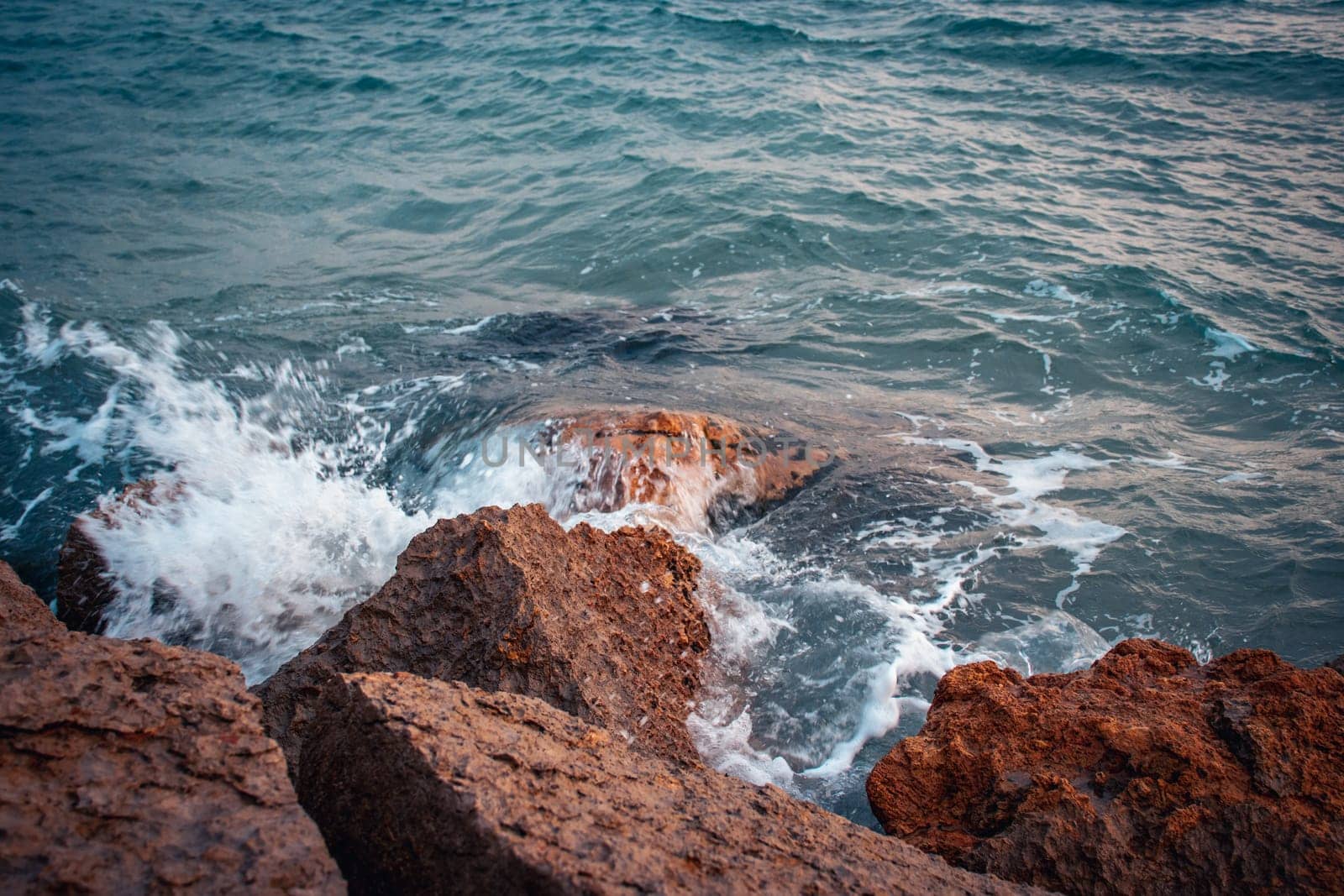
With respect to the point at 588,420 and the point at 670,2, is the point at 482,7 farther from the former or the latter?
the point at 588,420

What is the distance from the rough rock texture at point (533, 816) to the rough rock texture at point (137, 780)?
0.17 meters

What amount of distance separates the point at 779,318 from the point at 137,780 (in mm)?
6442

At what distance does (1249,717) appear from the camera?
85.9 inches

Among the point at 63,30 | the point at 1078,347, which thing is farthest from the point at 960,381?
the point at 63,30

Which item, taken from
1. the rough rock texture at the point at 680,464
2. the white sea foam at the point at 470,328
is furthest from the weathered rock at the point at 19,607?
the white sea foam at the point at 470,328

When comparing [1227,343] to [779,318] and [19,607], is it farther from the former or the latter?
[19,607]

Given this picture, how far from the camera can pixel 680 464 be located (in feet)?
15.0

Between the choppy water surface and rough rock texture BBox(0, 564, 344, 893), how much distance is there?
188 centimetres

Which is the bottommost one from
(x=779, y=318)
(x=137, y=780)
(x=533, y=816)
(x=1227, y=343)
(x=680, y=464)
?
(x=1227, y=343)

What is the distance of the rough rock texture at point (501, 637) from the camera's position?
2.48 m

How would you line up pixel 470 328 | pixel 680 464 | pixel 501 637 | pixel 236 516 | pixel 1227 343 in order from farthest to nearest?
pixel 470 328 → pixel 1227 343 → pixel 680 464 → pixel 236 516 → pixel 501 637

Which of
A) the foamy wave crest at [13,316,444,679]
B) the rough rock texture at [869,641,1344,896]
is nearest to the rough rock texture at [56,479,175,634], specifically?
the foamy wave crest at [13,316,444,679]

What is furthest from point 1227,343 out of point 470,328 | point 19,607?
point 19,607

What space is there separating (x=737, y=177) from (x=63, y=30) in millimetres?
17446
